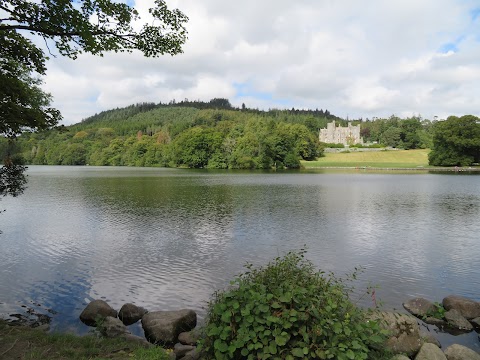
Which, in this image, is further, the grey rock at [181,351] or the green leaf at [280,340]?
the grey rock at [181,351]

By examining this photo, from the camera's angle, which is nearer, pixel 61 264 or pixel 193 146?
pixel 61 264

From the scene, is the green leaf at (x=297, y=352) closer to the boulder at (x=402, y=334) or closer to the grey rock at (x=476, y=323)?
the boulder at (x=402, y=334)

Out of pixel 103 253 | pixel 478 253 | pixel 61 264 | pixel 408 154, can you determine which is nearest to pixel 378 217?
pixel 478 253

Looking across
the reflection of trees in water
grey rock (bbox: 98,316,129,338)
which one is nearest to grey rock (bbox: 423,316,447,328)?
grey rock (bbox: 98,316,129,338)

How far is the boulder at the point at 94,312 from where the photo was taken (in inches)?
410

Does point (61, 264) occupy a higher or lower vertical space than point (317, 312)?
lower

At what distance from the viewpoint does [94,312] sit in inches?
415

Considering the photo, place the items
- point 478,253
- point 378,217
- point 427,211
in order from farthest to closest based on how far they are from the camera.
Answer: point 427,211 < point 378,217 < point 478,253

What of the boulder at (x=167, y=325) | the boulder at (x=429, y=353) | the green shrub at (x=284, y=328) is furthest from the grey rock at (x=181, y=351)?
the boulder at (x=429, y=353)

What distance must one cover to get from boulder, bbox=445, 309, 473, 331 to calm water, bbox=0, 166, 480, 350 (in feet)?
1.78

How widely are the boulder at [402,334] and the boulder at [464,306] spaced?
3172mm

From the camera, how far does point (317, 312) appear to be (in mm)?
5379

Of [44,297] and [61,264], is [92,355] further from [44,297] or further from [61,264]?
[61,264]

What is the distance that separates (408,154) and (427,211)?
368 feet
